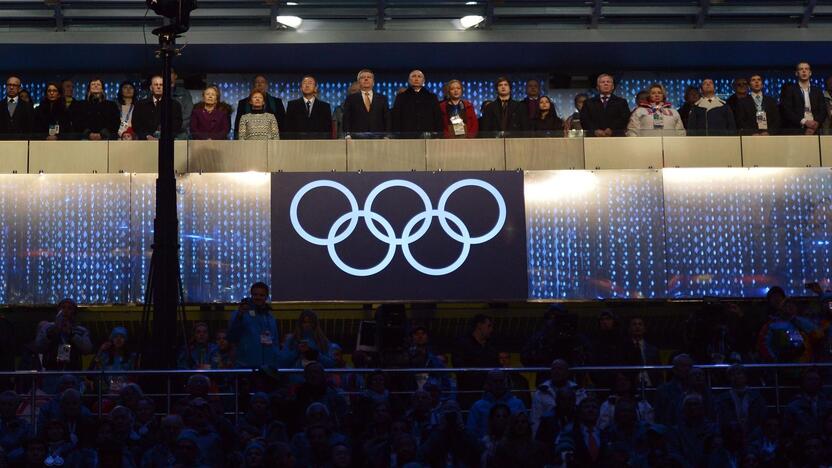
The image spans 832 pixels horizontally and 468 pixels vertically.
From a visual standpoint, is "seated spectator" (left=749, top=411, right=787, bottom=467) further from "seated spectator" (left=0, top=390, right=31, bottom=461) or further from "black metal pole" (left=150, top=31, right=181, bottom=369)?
"seated spectator" (left=0, top=390, right=31, bottom=461)

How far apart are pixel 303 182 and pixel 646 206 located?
4.45 m

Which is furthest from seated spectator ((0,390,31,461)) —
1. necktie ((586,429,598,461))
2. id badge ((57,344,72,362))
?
necktie ((586,429,598,461))

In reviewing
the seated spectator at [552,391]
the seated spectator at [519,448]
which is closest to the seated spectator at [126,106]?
the seated spectator at [552,391]

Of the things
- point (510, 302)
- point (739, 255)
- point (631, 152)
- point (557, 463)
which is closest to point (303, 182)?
point (510, 302)

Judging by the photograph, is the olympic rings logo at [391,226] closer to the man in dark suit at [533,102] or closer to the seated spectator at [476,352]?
the man in dark suit at [533,102]

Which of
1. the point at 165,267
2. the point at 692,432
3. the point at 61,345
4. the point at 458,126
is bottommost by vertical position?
the point at 692,432

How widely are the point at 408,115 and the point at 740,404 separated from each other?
7.07 meters

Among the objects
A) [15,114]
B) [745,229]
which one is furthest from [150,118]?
[745,229]

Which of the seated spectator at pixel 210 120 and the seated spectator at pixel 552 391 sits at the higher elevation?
the seated spectator at pixel 210 120

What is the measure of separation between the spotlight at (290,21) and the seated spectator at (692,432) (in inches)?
392

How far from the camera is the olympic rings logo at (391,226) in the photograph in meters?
17.4

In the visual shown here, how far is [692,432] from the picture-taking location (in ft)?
39.2

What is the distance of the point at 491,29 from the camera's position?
2016 cm

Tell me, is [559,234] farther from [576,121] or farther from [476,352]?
[476,352]
